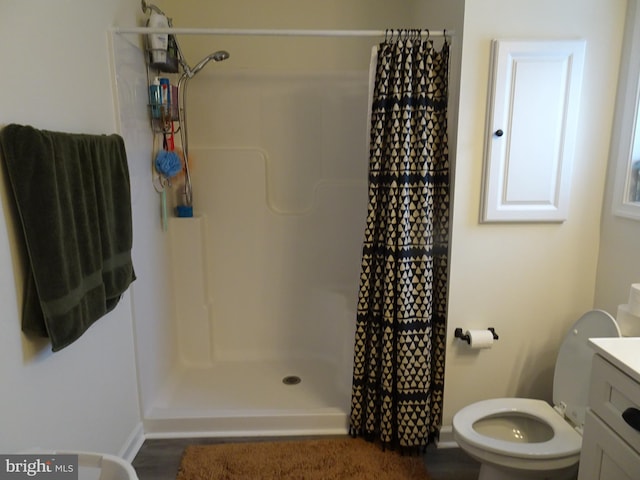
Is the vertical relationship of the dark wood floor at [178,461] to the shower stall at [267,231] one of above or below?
below

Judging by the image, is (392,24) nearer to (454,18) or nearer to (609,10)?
(454,18)

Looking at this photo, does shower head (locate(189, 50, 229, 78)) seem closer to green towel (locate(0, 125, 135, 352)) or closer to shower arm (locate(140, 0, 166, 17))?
shower arm (locate(140, 0, 166, 17))

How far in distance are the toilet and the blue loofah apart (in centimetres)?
189

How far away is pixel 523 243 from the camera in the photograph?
1983mm

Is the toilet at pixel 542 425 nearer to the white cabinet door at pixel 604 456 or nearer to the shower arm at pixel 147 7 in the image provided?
the white cabinet door at pixel 604 456

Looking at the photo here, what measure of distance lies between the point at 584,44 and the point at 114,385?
2514 mm

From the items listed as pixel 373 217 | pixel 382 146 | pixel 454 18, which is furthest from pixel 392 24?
pixel 373 217

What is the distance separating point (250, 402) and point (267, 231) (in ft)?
3.51

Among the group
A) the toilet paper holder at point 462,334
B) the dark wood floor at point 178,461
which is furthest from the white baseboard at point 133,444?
the toilet paper holder at point 462,334

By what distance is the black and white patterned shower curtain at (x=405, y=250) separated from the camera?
1.89 meters

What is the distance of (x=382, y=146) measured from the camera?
6.38 feet

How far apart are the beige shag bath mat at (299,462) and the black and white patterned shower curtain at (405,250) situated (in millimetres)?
108

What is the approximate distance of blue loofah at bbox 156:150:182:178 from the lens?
238 cm

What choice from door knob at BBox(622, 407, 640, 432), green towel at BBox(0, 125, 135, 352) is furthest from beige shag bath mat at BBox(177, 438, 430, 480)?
Answer: door knob at BBox(622, 407, 640, 432)
